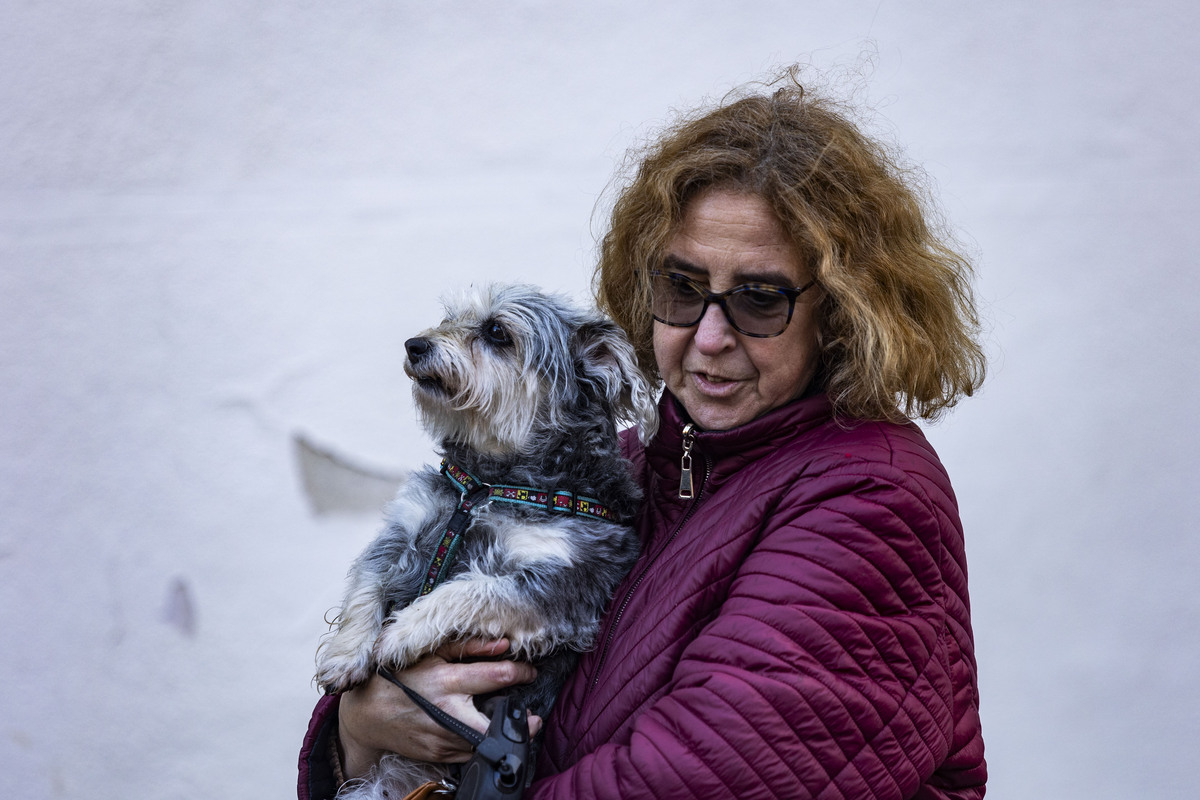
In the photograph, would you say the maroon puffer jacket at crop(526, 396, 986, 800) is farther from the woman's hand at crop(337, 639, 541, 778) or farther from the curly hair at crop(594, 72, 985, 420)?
the woman's hand at crop(337, 639, 541, 778)

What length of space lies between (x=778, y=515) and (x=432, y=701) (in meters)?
0.96

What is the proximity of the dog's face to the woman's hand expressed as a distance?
65 cm

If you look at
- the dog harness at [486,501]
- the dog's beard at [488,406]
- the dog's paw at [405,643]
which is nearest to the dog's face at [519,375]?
the dog's beard at [488,406]

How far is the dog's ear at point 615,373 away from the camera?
2.47 metres

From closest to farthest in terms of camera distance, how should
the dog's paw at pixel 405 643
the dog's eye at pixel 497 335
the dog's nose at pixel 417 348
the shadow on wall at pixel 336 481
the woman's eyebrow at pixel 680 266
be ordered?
1. the woman's eyebrow at pixel 680 266
2. the dog's paw at pixel 405 643
3. the dog's nose at pixel 417 348
4. the dog's eye at pixel 497 335
5. the shadow on wall at pixel 336 481

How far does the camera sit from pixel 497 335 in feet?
8.98

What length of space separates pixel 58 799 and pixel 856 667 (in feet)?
13.0

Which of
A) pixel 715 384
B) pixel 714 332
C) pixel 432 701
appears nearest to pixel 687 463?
pixel 715 384

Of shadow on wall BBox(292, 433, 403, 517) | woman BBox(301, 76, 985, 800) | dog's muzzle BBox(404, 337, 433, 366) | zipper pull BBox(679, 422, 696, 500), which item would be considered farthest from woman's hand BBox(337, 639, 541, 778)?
shadow on wall BBox(292, 433, 403, 517)

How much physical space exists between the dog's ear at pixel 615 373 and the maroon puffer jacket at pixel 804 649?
25.0 inches

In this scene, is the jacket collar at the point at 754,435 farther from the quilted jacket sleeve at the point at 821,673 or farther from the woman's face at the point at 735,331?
the quilted jacket sleeve at the point at 821,673

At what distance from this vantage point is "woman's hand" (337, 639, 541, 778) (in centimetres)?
202

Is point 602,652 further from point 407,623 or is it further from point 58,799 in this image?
point 58,799

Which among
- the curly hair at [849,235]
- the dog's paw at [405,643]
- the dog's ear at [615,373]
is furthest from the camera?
the dog's ear at [615,373]
